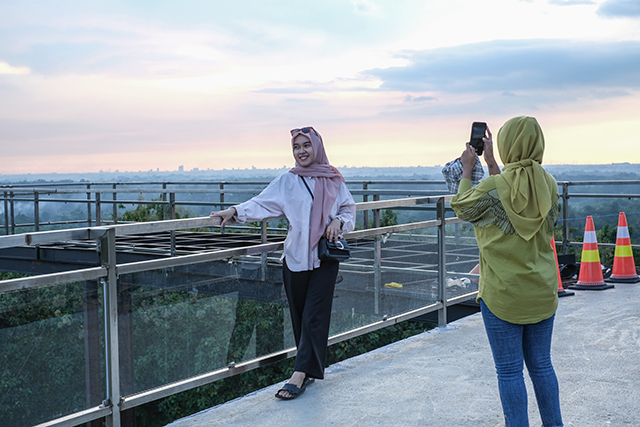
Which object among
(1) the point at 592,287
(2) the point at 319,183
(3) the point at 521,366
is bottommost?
(1) the point at 592,287

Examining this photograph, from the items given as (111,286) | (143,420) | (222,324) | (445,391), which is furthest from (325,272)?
(143,420)

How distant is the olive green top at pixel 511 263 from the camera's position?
2896mm

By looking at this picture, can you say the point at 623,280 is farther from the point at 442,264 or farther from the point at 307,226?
the point at 307,226

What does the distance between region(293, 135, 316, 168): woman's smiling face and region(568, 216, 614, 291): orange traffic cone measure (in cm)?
526

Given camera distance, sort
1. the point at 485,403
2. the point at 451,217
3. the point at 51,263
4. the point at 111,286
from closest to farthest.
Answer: the point at 111,286 → the point at 485,403 → the point at 451,217 → the point at 51,263

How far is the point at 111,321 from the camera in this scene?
3379 mm

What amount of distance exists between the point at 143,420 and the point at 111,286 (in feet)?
5.29

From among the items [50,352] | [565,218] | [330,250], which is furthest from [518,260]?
[565,218]

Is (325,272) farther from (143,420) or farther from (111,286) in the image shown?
(143,420)

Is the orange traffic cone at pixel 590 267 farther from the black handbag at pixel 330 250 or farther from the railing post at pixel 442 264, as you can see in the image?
the black handbag at pixel 330 250

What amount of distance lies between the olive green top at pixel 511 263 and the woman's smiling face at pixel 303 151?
1.28 m

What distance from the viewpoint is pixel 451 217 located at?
6.25 metres

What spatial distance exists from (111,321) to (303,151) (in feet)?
4.92

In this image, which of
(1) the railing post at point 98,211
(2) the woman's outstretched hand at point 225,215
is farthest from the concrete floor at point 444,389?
(1) the railing post at point 98,211
